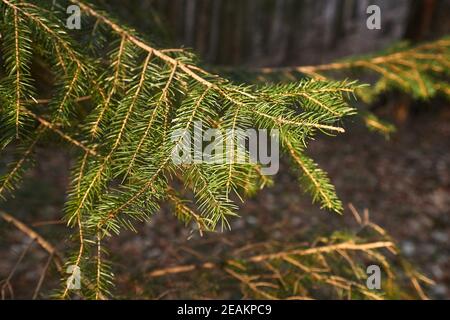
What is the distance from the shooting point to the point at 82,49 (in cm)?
131

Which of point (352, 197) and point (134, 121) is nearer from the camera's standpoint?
point (134, 121)

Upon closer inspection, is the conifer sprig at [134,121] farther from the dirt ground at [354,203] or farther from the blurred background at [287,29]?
the blurred background at [287,29]

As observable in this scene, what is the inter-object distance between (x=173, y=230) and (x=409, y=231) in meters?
2.95

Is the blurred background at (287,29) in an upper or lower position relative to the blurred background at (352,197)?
upper

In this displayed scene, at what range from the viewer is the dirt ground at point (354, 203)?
425cm

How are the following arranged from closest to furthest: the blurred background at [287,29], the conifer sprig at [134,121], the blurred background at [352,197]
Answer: the conifer sprig at [134,121], the blurred background at [352,197], the blurred background at [287,29]

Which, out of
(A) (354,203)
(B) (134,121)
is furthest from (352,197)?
(B) (134,121)

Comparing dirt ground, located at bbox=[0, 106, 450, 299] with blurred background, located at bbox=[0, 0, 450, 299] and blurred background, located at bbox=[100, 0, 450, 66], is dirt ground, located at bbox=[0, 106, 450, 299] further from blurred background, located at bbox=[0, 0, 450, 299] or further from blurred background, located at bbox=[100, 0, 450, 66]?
blurred background, located at bbox=[100, 0, 450, 66]

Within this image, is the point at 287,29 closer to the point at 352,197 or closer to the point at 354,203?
the point at 352,197

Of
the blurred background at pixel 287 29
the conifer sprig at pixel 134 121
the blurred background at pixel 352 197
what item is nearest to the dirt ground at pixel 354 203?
the blurred background at pixel 352 197

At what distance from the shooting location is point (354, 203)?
557cm

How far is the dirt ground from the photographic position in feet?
13.9

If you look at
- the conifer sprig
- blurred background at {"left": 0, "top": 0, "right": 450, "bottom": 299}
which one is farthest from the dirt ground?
the conifer sprig
